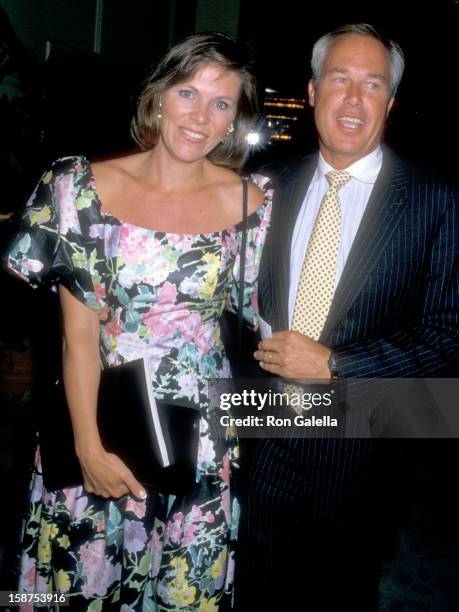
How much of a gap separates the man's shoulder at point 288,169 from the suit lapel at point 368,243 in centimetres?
28

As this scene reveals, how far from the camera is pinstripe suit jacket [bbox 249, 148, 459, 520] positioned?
4.59 ft

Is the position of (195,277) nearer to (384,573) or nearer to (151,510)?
(151,510)

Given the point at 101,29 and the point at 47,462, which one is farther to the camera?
the point at 101,29

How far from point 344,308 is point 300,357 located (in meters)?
0.18

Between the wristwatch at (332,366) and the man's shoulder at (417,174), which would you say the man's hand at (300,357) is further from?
the man's shoulder at (417,174)

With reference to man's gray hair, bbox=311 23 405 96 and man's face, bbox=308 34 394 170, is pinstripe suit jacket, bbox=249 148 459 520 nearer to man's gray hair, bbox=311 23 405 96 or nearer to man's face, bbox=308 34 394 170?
man's face, bbox=308 34 394 170

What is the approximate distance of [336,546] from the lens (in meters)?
1.55

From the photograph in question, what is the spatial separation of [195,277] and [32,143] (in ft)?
6.17

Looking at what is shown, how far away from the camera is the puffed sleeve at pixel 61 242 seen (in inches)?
50.8

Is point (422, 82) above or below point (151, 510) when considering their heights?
above

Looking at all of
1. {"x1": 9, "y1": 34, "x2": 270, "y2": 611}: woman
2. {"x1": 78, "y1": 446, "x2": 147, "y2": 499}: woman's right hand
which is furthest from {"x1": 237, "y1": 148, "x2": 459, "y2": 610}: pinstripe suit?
{"x1": 78, "y1": 446, "x2": 147, "y2": 499}: woman's right hand

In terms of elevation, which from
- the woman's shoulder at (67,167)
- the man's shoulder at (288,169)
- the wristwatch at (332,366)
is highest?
the man's shoulder at (288,169)

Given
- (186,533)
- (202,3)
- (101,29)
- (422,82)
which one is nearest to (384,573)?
Answer: (186,533)

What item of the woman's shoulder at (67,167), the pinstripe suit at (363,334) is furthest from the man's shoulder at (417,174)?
the woman's shoulder at (67,167)
